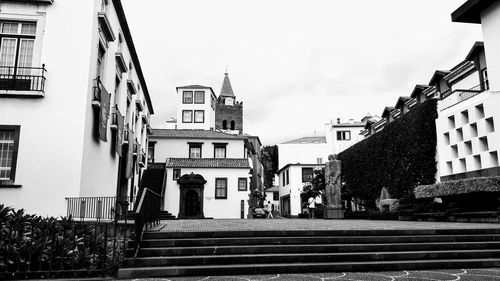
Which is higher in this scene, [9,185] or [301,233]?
[9,185]

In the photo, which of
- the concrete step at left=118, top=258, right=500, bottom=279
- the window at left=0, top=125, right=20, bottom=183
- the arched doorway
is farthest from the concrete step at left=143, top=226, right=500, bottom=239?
the arched doorway

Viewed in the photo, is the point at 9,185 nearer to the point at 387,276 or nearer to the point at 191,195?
the point at 387,276

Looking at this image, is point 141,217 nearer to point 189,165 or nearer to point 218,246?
point 218,246

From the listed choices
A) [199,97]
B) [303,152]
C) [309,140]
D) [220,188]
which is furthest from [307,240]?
[309,140]

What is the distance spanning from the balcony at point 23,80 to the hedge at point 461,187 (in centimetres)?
1630

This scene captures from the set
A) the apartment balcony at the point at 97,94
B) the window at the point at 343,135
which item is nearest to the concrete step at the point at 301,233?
the apartment balcony at the point at 97,94

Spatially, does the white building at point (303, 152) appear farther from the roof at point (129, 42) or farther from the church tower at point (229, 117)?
the roof at point (129, 42)

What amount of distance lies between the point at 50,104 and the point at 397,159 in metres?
20.2

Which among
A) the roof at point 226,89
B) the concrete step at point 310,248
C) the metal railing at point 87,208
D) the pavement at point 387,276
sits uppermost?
the roof at point 226,89

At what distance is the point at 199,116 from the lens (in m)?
50.5

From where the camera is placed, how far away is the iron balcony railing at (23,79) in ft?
45.0

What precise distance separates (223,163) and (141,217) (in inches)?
1066

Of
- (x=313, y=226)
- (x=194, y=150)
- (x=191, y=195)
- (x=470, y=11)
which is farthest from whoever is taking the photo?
(x=194, y=150)

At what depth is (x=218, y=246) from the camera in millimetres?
7742
